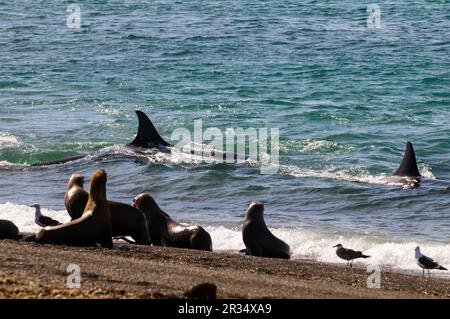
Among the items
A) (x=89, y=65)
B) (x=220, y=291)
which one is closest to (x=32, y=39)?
(x=89, y=65)

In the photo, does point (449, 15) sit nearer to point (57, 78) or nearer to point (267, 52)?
point (267, 52)

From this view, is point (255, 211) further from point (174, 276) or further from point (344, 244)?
point (174, 276)

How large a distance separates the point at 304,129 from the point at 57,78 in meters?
9.55

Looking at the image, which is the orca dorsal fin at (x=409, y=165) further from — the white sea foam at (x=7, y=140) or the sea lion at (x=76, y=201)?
the white sea foam at (x=7, y=140)

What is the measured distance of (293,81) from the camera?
27.9 m

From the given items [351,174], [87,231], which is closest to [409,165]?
[351,174]

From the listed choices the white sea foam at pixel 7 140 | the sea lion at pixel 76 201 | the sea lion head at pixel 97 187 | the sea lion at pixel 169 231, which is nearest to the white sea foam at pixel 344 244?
the sea lion at pixel 169 231

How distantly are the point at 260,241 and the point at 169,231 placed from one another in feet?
3.48

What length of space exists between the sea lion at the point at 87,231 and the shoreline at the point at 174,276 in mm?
220

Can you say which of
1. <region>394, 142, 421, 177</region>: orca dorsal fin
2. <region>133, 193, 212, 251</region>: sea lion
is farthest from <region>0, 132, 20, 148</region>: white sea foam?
<region>133, 193, 212, 251</region>: sea lion

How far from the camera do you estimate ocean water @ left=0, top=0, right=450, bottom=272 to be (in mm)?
15070

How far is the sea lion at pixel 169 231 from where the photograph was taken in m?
11.9

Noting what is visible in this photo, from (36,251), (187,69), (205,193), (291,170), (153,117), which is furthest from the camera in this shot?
(187,69)

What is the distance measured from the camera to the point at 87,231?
35.4 ft
